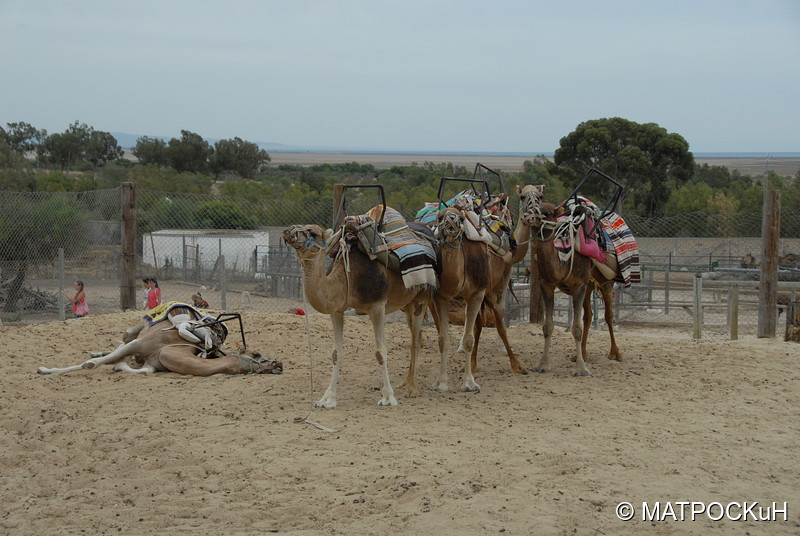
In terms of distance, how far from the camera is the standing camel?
9469 mm

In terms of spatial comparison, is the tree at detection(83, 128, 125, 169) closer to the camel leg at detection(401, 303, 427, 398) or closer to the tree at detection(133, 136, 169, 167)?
the tree at detection(133, 136, 169, 167)

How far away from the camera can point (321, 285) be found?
295 inches

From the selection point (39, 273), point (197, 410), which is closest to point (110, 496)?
point (197, 410)

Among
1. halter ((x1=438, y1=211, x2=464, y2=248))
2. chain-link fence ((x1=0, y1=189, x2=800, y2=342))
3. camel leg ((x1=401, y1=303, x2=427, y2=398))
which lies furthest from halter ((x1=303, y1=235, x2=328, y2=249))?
chain-link fence ((x1=0, y1=189, x2=800, y2=342))

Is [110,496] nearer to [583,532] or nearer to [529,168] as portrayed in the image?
[583,532]

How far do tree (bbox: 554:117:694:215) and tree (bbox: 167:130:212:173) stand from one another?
4001cm

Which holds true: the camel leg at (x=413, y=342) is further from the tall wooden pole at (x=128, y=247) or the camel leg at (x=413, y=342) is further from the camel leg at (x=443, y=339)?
the tall wooden pole at (x=128, y=247)

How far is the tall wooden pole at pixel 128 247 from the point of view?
12.9 metres

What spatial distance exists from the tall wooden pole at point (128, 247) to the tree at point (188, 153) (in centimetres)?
5659

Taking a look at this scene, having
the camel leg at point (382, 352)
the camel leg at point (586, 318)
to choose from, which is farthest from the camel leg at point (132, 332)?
the camel leg at point (586, 318)

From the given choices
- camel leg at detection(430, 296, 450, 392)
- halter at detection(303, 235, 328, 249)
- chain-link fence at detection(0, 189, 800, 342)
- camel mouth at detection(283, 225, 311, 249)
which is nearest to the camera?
camel mouth at detection(283, 225, 311, 249)

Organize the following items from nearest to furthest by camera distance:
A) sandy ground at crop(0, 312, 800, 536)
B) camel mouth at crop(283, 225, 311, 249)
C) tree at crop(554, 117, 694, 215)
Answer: sandy ground at crop(0, 312, 800, 536) → camel mouth at crop(283, 225, 311, 249) → tree at crop(554, 117, 694, 215)

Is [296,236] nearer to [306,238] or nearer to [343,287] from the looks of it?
[306,238]

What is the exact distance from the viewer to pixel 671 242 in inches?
750
